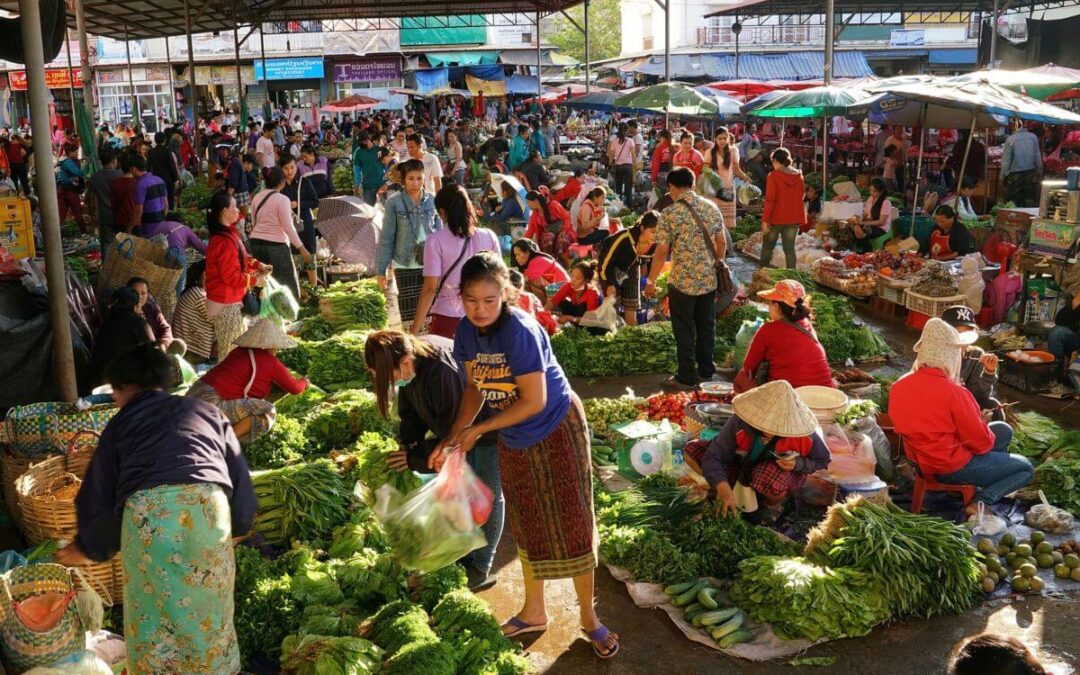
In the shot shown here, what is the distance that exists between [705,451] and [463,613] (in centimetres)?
183

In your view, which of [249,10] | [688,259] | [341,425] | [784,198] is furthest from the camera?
[249,10]

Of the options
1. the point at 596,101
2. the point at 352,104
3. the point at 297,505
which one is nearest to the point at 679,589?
the point at 297,505

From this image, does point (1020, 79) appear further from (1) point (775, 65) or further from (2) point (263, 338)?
(1) point (775, 65)

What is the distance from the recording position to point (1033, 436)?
21.2 feet

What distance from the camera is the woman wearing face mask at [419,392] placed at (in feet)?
14.4

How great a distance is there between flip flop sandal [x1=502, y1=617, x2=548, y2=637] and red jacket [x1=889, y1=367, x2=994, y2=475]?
7.75 ft

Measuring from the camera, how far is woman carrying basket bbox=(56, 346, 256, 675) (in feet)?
10.8

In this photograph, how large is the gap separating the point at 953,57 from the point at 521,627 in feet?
144

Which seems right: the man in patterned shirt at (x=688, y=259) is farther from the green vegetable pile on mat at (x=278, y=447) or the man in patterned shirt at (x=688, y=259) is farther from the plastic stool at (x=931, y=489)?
the green vegetable pile on mat at (x=278, y=447)

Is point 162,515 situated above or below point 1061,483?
above

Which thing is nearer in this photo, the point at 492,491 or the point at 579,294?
the point at 492,491

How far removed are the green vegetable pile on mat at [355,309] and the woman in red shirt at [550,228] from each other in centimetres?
288

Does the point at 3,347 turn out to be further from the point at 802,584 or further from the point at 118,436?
the point at 802,584

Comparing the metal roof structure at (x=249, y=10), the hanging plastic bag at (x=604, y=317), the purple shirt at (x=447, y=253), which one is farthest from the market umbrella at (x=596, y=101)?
the purple shirt at (x=447, y=253)
